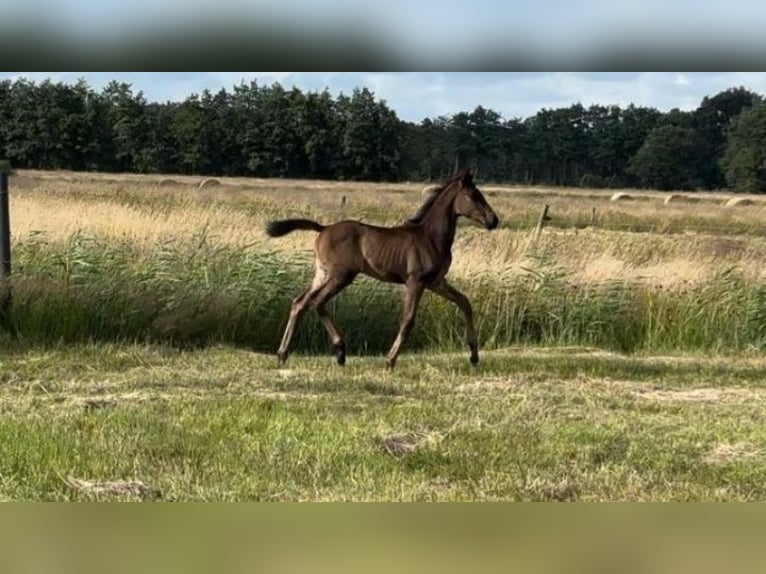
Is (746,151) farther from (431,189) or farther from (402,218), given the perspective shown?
(402,218)

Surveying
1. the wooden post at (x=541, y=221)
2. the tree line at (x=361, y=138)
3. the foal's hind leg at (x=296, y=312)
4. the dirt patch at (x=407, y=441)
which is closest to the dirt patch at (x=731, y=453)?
the dirt patch at (x=407, y=441)

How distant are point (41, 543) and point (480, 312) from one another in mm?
4353

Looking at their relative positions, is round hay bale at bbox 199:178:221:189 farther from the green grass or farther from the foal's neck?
the foal's neck

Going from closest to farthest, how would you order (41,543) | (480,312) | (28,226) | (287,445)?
1. (41,543)
2. (287,445)
3. (480,312)
4. (28,226)

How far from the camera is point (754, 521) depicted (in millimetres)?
1910

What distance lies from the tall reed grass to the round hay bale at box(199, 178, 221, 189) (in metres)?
0.96

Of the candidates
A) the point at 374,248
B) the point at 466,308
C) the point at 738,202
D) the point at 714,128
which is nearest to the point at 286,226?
the point at 374,248

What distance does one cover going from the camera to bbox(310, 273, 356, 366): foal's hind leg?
487 centimetres

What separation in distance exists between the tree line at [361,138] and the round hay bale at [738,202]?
0.31 m

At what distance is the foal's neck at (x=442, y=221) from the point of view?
189 inches

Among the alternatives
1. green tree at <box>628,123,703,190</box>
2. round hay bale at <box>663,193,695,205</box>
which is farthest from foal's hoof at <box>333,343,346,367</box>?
round hay bale at <box>663,193,695,205</box>

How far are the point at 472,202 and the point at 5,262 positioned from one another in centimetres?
300
